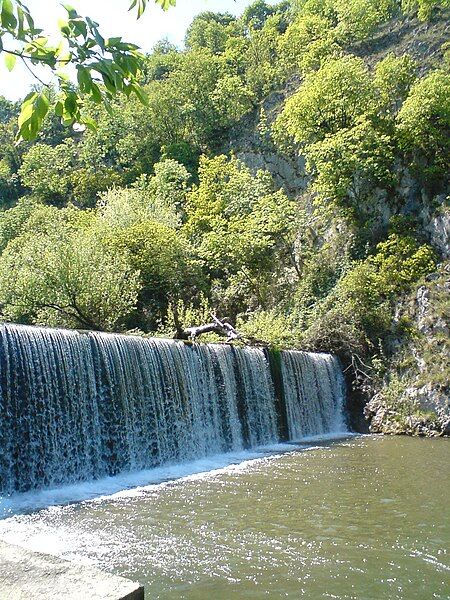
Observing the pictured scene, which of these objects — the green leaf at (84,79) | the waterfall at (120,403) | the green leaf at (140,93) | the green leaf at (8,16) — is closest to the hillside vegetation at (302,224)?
the waterfall at (120,403)

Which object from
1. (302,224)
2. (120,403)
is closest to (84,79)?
(120,403)

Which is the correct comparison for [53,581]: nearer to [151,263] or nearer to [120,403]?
[120,403]

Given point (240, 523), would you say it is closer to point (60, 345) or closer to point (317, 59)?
point (60, 345)

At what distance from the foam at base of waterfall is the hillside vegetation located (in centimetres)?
576

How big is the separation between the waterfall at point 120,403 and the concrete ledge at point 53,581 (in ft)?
28.5

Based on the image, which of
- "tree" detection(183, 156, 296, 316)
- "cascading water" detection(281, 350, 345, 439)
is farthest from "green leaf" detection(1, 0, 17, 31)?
"tree" detection(183, 156, 296, 316)

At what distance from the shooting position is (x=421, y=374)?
1747cm

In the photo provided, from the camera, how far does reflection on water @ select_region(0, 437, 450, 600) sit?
527 cm

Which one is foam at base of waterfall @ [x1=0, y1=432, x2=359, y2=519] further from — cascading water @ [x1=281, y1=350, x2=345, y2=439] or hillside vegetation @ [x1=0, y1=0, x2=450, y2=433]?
hillside vegetation @ [x1=0, y1=0, x2=450, y2=433]

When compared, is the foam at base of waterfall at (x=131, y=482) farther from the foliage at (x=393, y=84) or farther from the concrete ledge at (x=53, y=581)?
the foliage at (x=393, y=84)

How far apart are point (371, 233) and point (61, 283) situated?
12.1 meters

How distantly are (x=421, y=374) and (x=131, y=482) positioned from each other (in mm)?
10428

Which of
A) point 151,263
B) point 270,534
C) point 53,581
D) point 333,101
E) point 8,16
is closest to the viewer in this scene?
point 53,581

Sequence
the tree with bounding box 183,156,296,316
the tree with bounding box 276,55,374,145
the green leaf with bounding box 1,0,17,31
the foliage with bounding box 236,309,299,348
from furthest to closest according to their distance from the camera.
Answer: the tree with bounding box 183,156,296,316, the tree with bounding box 276,55,374,145, the foliage with bounding box 236,309,299,348, the green leaf with bounding box 1,0,17,31
